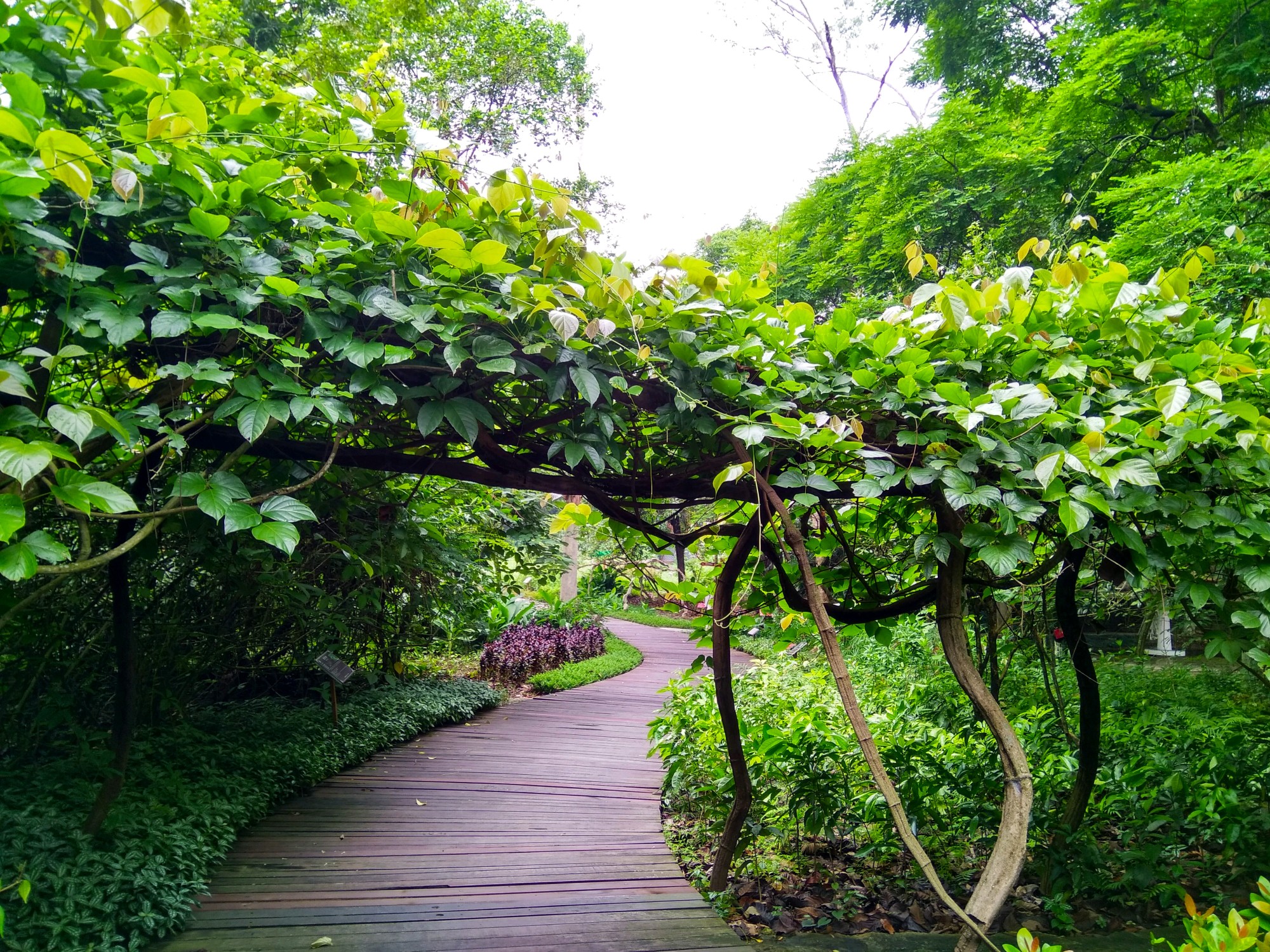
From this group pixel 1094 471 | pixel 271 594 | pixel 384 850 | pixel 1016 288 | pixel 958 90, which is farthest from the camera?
pixel 958 90

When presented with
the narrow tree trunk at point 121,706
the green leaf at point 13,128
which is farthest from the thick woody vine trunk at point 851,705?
the narrow tree trunk at point 121,706

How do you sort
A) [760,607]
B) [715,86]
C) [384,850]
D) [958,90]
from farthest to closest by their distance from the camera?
[715,86], [958,90], [384,850], [760,607]

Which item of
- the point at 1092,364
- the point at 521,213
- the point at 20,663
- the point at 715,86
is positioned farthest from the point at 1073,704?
the point at 715,86

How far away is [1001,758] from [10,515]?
2.28m

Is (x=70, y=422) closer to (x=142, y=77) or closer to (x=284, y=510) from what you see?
(x=284, y=510)

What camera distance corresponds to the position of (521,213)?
5.75 ft

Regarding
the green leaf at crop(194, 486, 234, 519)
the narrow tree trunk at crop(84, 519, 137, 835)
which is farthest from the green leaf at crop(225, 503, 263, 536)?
the narrow tree trunk at crop(84, 519, 137, 835)

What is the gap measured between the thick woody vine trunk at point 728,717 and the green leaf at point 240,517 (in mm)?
1567

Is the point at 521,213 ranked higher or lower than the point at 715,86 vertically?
lower

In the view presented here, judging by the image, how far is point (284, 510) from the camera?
1.44 metres

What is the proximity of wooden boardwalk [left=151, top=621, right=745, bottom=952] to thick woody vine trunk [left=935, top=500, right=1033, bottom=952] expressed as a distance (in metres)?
1.04

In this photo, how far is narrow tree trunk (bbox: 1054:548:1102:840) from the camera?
253 centimetres

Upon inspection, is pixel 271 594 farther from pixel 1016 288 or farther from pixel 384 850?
pixel 1016 288

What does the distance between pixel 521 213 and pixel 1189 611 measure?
6.71 feet
